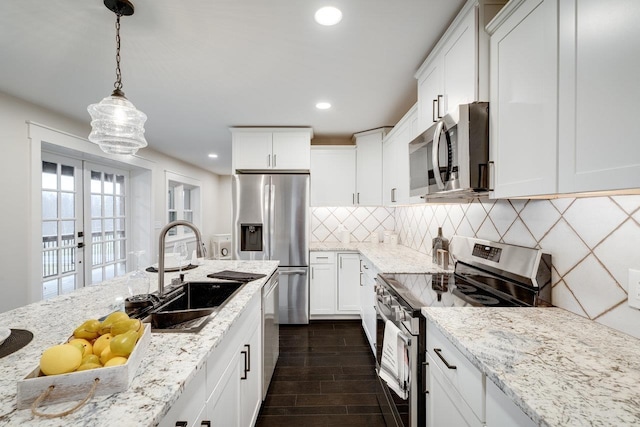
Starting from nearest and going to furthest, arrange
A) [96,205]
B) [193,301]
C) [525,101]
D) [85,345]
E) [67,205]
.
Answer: [85,345] < [525,101] < [193,301] < [67,205] < [96,205]

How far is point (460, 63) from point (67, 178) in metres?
4.18

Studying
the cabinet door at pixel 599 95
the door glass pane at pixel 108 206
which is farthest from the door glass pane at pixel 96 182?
the cabinet door at pixel 599 95

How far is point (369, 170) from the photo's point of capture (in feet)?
11.2

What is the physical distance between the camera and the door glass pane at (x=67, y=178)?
3074 millimetres

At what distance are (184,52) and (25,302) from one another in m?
2.76

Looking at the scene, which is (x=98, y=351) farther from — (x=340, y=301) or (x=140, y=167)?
(x=140, y=167)

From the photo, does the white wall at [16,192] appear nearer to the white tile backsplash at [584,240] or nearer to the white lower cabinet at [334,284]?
the white lower cabinet at [334,284]

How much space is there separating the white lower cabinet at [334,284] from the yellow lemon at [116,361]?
265 cm

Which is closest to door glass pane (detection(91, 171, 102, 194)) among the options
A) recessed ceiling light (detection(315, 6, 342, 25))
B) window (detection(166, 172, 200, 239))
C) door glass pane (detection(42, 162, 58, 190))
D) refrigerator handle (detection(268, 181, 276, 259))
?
door glass pane (detection(42, 162, 58, 190))

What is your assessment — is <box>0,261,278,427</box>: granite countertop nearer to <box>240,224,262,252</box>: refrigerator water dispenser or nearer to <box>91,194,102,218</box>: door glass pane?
<box>240,224,262,252</box>: refrigerator water dispenser

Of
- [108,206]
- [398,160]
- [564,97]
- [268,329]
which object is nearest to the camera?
[564,97]

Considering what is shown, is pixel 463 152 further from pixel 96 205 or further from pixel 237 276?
pixel 96 205

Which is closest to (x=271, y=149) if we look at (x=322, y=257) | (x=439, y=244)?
(x=322, y=257)

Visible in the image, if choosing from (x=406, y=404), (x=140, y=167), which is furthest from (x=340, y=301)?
(x=140, y=167)
